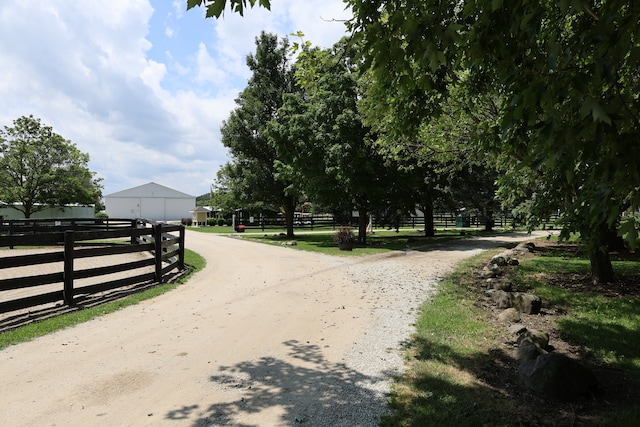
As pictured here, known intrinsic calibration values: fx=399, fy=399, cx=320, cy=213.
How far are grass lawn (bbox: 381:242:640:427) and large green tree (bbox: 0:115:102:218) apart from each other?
32096 millimetres

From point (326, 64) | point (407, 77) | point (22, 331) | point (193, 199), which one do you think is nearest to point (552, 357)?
point (407, 77)

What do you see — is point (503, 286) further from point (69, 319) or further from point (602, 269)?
point (69, 319)

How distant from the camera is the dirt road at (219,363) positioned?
12.5 ft

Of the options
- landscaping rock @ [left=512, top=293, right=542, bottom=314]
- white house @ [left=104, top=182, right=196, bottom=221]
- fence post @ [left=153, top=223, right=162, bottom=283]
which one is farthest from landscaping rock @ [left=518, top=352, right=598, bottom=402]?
white house @ [left=104, top=182, right=196, bottom=221]

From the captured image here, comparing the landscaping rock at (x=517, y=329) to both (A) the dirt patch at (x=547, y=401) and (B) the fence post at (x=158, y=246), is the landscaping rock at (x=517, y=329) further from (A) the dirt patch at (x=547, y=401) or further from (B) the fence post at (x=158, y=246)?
(B) the fence post at (x=158, y=246)

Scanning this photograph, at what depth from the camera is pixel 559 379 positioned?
14.0 ft

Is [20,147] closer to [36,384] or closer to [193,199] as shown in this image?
[36,384]

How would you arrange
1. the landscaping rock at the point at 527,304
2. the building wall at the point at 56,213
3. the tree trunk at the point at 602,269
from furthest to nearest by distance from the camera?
the building wall at the point at 56,213, the tree trunk at the point at 602,269, the landscaping rock at the point at 527,304

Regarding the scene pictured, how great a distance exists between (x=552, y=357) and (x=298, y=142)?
19320 mm

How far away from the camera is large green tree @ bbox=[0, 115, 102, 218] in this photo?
3056cm

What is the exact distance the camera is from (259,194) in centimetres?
3020

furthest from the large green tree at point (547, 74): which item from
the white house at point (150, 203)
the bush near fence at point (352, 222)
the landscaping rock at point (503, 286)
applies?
the white house at point (150, 203)

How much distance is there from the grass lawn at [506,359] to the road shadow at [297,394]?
0.99 ft

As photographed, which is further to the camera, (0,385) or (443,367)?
(443,367)
